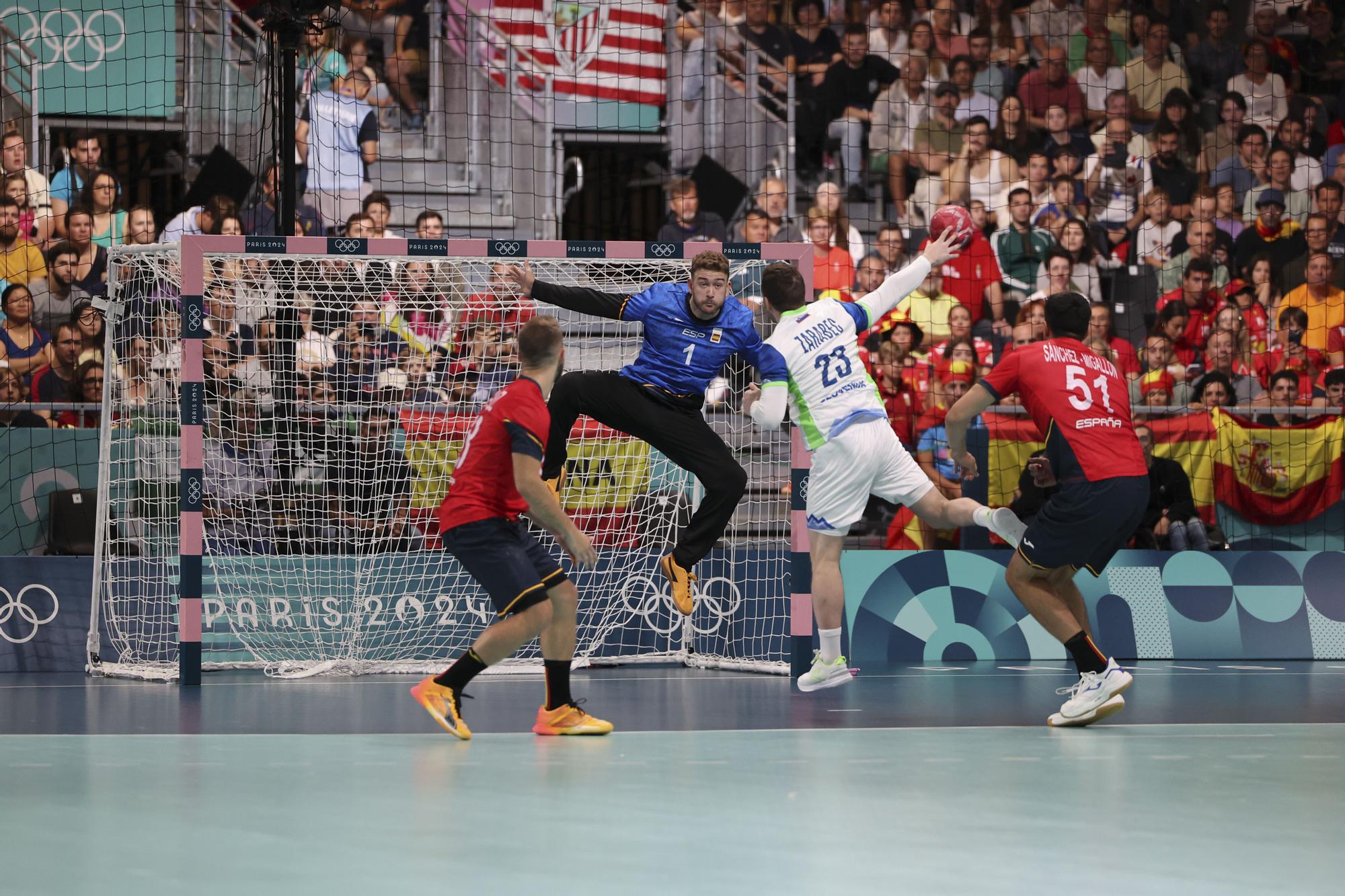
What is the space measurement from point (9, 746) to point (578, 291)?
3.66 meters

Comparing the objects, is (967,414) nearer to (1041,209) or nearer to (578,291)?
(578,291)

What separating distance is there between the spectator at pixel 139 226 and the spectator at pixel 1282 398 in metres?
9.15

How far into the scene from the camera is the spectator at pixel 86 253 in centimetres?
1194

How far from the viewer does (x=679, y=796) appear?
517 cm

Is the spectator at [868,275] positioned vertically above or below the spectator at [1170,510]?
above

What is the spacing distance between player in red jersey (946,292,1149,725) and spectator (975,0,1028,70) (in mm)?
8496

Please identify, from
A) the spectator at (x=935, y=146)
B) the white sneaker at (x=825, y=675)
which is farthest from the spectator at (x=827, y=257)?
the white sneaker at (x=825, y=675)

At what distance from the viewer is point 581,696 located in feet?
27.9

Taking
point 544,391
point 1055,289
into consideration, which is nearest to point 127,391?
point 544,391

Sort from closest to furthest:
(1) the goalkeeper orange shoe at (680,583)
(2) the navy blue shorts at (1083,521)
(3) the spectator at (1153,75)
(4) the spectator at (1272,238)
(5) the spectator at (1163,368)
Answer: (2) the navy blue shorts at (1083,521) < (1) the goalkeeper orange shoe at (680,583) < (5) the spectator at (1163,368) < (4) the spectator at (1272,238) < (3) the spectator at (1153,75)

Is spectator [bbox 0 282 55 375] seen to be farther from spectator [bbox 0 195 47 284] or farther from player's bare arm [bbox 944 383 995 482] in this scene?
player's bare arm [bbox 944 383 995 482]

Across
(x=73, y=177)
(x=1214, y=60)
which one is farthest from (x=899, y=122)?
(x=73, y=177)

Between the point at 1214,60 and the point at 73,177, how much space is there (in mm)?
11517

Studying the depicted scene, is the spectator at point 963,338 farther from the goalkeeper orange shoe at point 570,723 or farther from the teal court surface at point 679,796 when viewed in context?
the goalkeeper orange shoe at point 570,723
